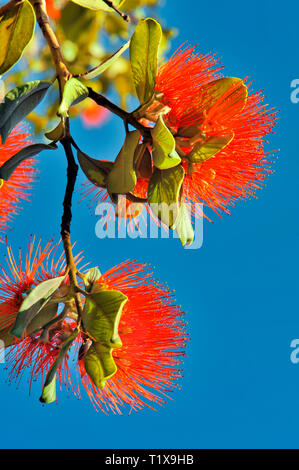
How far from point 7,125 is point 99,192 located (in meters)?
0.41

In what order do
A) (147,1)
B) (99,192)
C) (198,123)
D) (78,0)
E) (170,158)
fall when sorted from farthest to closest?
1. (147,1)
2. (99,192)
3. (78,0)
4. (198,123)
5. (170,158)

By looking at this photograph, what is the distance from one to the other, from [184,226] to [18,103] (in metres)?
0.47

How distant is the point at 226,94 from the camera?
158cm

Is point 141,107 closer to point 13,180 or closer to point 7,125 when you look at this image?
point 7,125

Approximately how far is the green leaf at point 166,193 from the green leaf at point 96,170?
159 mm

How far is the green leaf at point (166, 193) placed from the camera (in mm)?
1541

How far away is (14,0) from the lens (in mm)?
1686

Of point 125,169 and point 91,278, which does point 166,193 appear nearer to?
point 125,169

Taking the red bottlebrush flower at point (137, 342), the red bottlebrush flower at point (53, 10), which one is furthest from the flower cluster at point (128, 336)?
the red bottlebrush flower at point (53, 10)

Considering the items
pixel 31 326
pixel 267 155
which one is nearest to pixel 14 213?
pixel 31 326

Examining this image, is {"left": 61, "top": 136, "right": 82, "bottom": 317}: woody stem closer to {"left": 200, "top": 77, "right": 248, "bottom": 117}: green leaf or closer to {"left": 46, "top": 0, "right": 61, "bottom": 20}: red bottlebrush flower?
{"left": 200, "top": 77, "right": 248, "bottom": 117}: green leaf

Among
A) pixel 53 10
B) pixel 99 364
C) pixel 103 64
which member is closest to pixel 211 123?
pixel 103 64

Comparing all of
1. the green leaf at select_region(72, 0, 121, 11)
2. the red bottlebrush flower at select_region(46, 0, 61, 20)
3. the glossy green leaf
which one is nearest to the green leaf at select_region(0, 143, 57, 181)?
the glossy green leaf

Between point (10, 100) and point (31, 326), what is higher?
point (10, 100)
